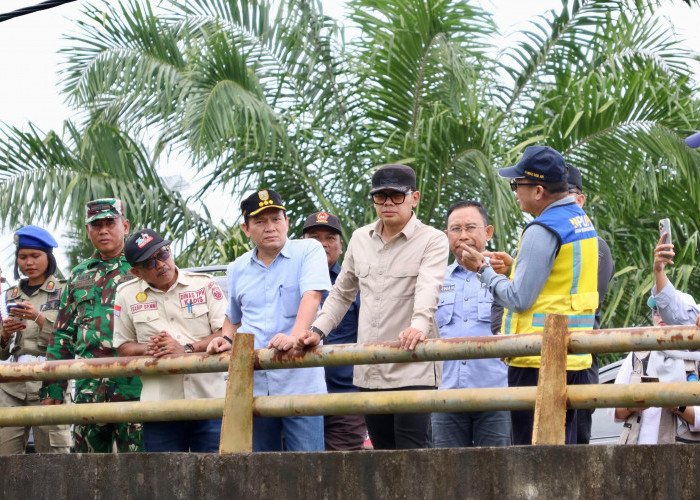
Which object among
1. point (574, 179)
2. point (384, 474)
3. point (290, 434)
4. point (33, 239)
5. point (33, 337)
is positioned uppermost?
point (574, 179)

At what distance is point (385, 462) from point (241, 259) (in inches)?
63.0

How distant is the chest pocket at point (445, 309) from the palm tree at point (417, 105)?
15.5 ft

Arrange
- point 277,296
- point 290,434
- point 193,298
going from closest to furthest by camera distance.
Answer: point 290,434 < point 277,296 < point 193,298

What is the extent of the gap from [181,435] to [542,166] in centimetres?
231

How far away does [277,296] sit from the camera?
5168 mm

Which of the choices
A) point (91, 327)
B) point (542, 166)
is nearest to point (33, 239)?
point (91, 327)

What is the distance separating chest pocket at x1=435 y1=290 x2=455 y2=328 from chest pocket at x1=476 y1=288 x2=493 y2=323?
0.48ft

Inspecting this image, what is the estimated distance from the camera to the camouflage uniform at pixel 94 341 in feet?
18.2

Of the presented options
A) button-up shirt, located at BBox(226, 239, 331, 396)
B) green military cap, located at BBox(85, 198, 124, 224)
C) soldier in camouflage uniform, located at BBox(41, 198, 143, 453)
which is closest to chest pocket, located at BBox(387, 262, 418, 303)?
button-up shirt, located at BBox(226, 239, 331, 396)

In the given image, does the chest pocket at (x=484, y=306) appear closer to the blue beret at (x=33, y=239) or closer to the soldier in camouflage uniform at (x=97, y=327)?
the soldier in camouflage uniform at (x=97, y=327)

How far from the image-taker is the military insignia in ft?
17.6

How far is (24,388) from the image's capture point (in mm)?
6645

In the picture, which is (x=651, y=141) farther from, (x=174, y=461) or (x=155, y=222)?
(x=174, y=461)

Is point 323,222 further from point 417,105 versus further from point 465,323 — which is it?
point 417,105
